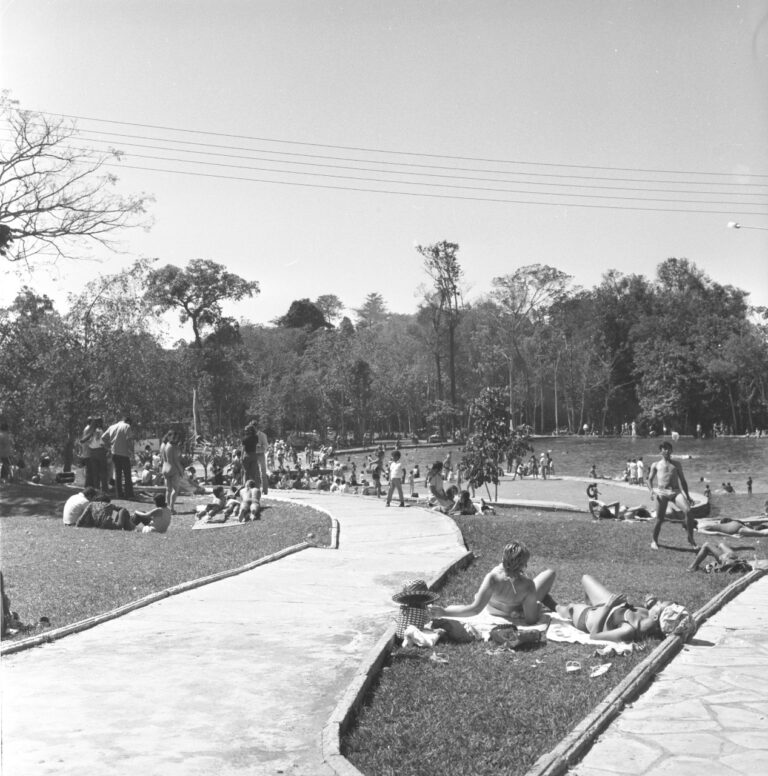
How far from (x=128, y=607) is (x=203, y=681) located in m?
2.09

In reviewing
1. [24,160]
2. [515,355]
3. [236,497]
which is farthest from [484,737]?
[515,355]

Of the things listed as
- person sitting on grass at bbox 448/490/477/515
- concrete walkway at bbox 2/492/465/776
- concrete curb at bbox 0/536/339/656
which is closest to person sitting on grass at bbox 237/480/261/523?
person sitting on grass at bbox 448/490/477/515

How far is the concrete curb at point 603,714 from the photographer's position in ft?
13.8

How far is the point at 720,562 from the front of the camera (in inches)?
406

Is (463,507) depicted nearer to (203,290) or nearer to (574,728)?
(574,728)

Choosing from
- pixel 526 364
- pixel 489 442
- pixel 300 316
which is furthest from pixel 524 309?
pixel 489 442

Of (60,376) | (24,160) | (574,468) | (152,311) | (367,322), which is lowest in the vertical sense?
(574,468)

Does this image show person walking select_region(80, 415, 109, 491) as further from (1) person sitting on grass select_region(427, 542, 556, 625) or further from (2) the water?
(2) the water

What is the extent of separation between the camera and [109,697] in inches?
198

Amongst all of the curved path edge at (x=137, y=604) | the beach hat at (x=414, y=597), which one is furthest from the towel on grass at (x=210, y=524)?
the beach hat at (x=414, y=597)

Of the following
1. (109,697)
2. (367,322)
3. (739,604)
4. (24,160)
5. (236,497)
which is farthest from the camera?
(367,322)

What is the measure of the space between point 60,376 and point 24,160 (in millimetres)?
5738

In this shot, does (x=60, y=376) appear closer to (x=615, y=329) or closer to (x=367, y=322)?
(x=615, y=329)

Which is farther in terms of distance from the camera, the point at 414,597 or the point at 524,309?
the point at 524,309
